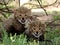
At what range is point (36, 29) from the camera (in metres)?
4.20

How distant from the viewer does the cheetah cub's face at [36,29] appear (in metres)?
4.22

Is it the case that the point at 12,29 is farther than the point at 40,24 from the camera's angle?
Yes

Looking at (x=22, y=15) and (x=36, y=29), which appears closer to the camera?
(x=36, y=29)

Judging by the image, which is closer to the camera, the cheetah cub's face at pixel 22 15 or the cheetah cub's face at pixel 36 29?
the cheetah cub's face at pixel 36 29

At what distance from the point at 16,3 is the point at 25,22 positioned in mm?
4231

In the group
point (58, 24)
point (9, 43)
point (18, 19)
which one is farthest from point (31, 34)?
point (58, 24)

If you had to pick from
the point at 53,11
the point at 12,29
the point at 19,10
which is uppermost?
the point at 19,10

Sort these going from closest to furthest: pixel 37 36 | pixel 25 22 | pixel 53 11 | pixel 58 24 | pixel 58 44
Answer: pixel 58 44 < pixel 37 36 < pixel 25 22 < pixel 58 24 < pixel 53 11

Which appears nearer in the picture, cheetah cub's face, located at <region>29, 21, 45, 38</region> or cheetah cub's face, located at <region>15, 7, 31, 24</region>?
cheetah cub's face, located at <region>29, 21, 45, 38</region>

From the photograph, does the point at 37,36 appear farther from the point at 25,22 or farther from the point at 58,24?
the point at 58,24

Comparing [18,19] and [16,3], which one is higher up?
[18,19]

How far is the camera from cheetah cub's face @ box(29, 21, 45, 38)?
4219 mm

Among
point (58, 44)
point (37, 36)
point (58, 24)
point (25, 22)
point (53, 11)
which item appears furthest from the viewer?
point (53, 11)

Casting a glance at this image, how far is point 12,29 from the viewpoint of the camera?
16.2 ft
